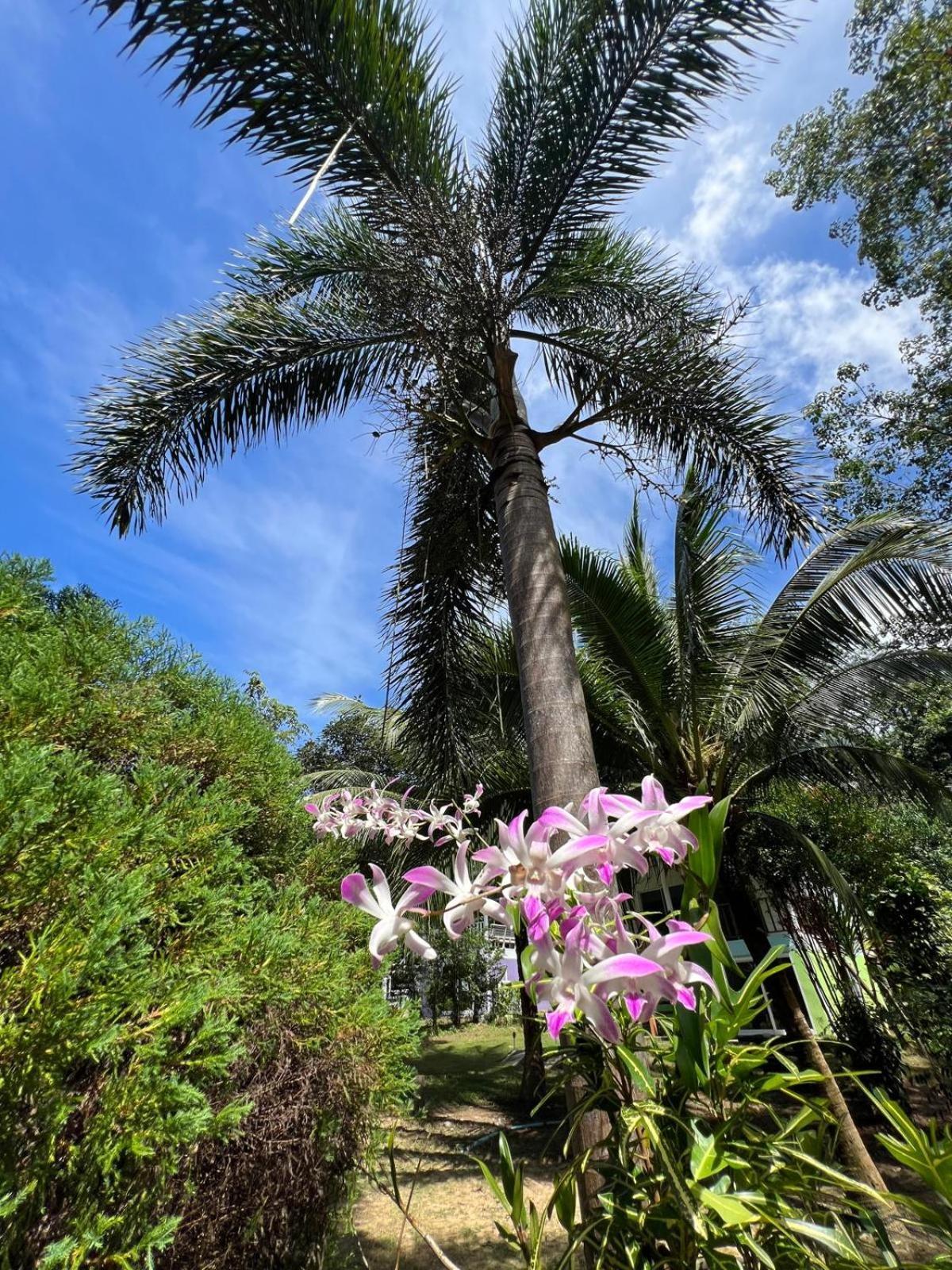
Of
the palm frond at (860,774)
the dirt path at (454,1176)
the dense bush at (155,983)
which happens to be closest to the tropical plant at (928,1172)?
the dirt path at (454,1176)

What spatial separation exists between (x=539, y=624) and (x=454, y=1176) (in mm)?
5487

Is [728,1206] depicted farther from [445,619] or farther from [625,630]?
[625,630]

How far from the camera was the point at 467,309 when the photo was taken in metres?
2.95

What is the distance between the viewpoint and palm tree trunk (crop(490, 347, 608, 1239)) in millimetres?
2252

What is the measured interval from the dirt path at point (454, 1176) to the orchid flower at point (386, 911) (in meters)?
0.84

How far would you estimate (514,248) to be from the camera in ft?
10.7

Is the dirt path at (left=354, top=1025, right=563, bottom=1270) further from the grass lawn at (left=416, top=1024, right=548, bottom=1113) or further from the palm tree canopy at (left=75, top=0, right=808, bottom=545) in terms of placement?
the palm tree canopy at (left=75, top=0, right=808, bottom=545)

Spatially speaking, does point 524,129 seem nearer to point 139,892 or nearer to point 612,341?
point 612,341

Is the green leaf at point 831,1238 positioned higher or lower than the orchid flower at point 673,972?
lower

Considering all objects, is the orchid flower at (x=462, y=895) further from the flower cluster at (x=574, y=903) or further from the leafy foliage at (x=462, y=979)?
the leafy foliage at (x=462, y=979)

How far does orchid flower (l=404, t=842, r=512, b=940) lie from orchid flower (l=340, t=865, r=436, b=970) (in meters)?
0.02

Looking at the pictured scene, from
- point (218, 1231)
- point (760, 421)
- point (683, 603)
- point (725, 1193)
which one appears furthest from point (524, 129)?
point (218, 1231)

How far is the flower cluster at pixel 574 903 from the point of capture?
59 centimetres

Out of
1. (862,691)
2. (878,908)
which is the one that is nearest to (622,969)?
(862,691)
